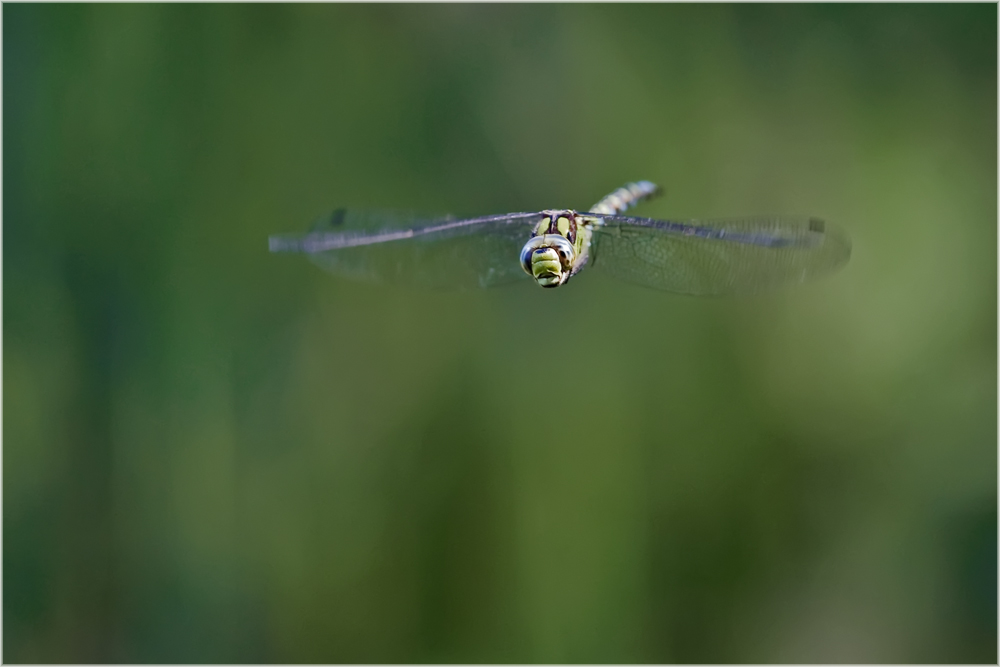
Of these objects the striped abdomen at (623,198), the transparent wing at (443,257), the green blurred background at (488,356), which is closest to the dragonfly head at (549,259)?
the transparent wing at (443,257)

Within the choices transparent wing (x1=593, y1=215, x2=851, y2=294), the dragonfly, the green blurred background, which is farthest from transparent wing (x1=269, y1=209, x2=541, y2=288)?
the green blurred background

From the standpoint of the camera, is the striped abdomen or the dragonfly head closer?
the dragonfly head

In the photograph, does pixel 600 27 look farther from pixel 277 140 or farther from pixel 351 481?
pixel 351 481

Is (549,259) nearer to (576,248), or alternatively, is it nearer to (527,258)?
(527,258)

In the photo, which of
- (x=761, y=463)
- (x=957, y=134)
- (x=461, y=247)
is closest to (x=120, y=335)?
(x=461, y=247)

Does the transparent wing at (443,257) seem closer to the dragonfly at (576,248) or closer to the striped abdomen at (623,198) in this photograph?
the dragonfly at (576,248)

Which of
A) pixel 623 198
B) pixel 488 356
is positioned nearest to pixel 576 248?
pixel 623 198

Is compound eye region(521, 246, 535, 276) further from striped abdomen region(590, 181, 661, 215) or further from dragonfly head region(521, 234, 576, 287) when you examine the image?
striped abdomen region(590, 181, 661, 215)
